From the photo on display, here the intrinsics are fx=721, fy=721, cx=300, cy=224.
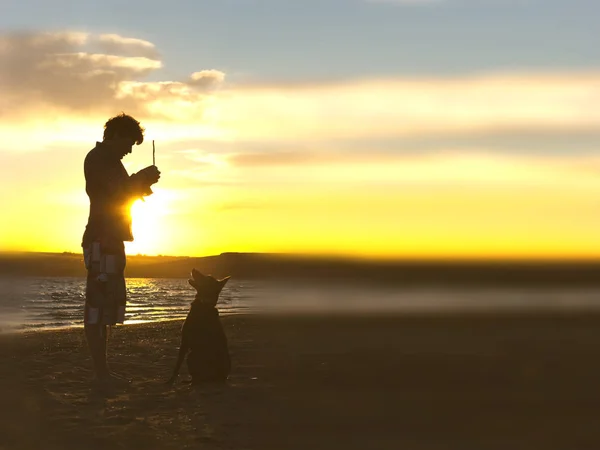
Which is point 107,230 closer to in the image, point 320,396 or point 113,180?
point 113,180

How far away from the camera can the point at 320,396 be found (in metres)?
7.29

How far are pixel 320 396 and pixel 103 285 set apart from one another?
2480 mm

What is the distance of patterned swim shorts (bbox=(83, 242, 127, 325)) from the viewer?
731cm

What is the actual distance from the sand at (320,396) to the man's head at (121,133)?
8.25ft

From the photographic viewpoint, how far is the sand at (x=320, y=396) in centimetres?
571

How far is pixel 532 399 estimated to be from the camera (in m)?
7.20

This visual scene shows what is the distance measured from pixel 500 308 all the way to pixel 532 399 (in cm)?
1237

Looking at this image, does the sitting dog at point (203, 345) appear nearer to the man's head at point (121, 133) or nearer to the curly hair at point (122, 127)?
the man's head at point (121, 133)

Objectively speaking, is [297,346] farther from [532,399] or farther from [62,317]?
[62,317]

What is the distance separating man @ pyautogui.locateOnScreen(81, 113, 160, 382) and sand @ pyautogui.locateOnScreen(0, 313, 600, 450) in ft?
2.27

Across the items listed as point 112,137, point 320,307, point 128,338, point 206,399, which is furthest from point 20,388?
point 320,307

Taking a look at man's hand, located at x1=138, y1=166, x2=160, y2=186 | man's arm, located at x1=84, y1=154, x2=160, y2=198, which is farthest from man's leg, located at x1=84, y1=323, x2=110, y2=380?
man's hand, located at x1=138, y1=166, x2=160, y2=186

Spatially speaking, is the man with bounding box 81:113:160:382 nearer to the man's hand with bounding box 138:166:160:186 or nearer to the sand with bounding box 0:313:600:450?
the man's hand with bounding box 138:166:160:186

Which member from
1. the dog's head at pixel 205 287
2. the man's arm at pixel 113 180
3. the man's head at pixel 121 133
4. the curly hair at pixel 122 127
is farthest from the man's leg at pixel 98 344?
the curly hair at pixel 122 127
